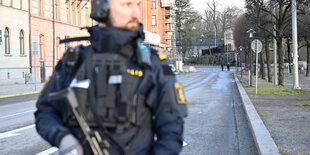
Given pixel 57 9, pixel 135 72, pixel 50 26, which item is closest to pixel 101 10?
pixel 135 72

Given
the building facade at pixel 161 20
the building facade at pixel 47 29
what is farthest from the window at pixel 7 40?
the building facade at pixel 161 20

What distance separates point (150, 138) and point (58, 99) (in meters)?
0.62

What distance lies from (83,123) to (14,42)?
3290 cm

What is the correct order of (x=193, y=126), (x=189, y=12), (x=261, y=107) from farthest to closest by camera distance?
(x=189, y=12) → (x=261, y=107) → (x=193, y=126)

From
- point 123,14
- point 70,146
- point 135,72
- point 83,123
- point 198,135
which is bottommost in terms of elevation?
point 198,135

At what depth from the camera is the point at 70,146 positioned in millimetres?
2500

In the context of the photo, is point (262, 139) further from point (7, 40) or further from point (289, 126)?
point (7, 40)

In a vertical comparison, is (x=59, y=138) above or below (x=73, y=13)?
below

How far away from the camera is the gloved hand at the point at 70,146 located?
249 centimetres

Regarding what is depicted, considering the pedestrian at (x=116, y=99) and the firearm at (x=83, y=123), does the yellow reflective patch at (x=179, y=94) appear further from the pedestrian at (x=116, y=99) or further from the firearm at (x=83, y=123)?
the firearm at (x=83, y=123)

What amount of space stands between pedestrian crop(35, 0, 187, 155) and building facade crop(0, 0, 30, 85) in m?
29.9

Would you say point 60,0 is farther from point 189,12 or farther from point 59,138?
point 189,12

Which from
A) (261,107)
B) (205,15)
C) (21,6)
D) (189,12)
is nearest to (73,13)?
(21,6)

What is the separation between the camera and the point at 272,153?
21.4 feet
